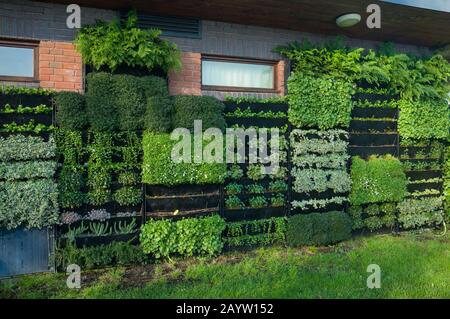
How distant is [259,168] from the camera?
673 centimetres

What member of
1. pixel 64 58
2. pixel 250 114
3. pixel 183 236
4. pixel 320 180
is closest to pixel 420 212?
pixel 320 180

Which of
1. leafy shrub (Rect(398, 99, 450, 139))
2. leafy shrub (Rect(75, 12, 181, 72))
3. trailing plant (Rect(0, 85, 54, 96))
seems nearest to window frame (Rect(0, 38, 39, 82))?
trailing plant (Rect(0, 85, 54, 96))

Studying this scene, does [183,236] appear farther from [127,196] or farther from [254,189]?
[254,189]

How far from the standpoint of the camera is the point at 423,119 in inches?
311

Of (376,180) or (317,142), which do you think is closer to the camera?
(317,142)

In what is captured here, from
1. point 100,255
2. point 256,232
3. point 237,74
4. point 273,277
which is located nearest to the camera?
point 273,277

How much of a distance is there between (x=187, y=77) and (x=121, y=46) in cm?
135

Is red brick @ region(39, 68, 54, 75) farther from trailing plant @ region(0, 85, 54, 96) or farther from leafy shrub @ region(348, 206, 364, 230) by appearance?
leafy shrub @ region(348, 206, 364, 230)

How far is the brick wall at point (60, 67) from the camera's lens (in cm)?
568

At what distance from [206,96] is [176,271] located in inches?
120

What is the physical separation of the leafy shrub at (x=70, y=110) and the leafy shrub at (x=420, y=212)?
22.6 ft

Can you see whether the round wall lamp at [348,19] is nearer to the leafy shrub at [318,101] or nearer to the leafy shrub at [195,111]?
the leafy shrub at [318,101]

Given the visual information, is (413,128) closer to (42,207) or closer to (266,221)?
(266,221)

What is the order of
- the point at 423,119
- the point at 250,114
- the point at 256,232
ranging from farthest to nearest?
the point at 423,119, the point at 256,232, the point at 250,114
